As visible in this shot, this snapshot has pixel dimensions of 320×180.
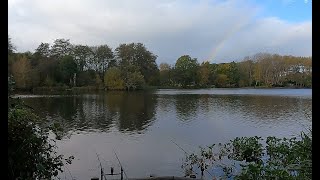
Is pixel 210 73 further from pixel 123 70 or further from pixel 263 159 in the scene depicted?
pixel 263 159

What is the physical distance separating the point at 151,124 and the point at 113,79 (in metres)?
3.36

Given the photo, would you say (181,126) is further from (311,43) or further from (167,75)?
(311,43)

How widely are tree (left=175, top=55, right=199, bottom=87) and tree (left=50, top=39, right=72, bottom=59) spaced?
18.3ft

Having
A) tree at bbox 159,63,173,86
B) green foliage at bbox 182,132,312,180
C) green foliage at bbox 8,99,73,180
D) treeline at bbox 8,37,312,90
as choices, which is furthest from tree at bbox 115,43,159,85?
green foliage at bbox 8,99,73,180

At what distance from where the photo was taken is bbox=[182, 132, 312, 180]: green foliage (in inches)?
61.1

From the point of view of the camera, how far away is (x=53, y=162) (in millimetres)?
1990

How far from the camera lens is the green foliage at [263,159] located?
1552mm

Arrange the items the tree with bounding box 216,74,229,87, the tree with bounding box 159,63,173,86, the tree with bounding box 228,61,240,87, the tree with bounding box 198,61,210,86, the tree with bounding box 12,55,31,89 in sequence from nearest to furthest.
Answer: the tree with bounding box 12,55,31,89 < the tree with bounding box 159,63,173,86 < the tree with bounding box 228,61,240,87 < the tree with bounding box 216,74,229,87 < the tree with bounding box 198,61,210,86

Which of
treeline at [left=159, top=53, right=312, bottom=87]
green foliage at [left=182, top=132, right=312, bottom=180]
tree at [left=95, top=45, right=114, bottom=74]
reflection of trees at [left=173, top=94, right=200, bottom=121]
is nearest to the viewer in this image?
green foliage at [left=182, top=132, right=312, bottom=180]

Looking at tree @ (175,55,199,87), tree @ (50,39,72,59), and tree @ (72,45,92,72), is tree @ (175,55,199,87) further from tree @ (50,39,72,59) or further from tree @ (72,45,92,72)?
tree @ (50,39,72,59)

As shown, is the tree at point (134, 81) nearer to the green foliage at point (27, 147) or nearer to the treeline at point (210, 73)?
the treeline at point (210, 73)

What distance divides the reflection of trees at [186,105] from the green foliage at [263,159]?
821cm

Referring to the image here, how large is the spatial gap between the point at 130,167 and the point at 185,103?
14104mm
